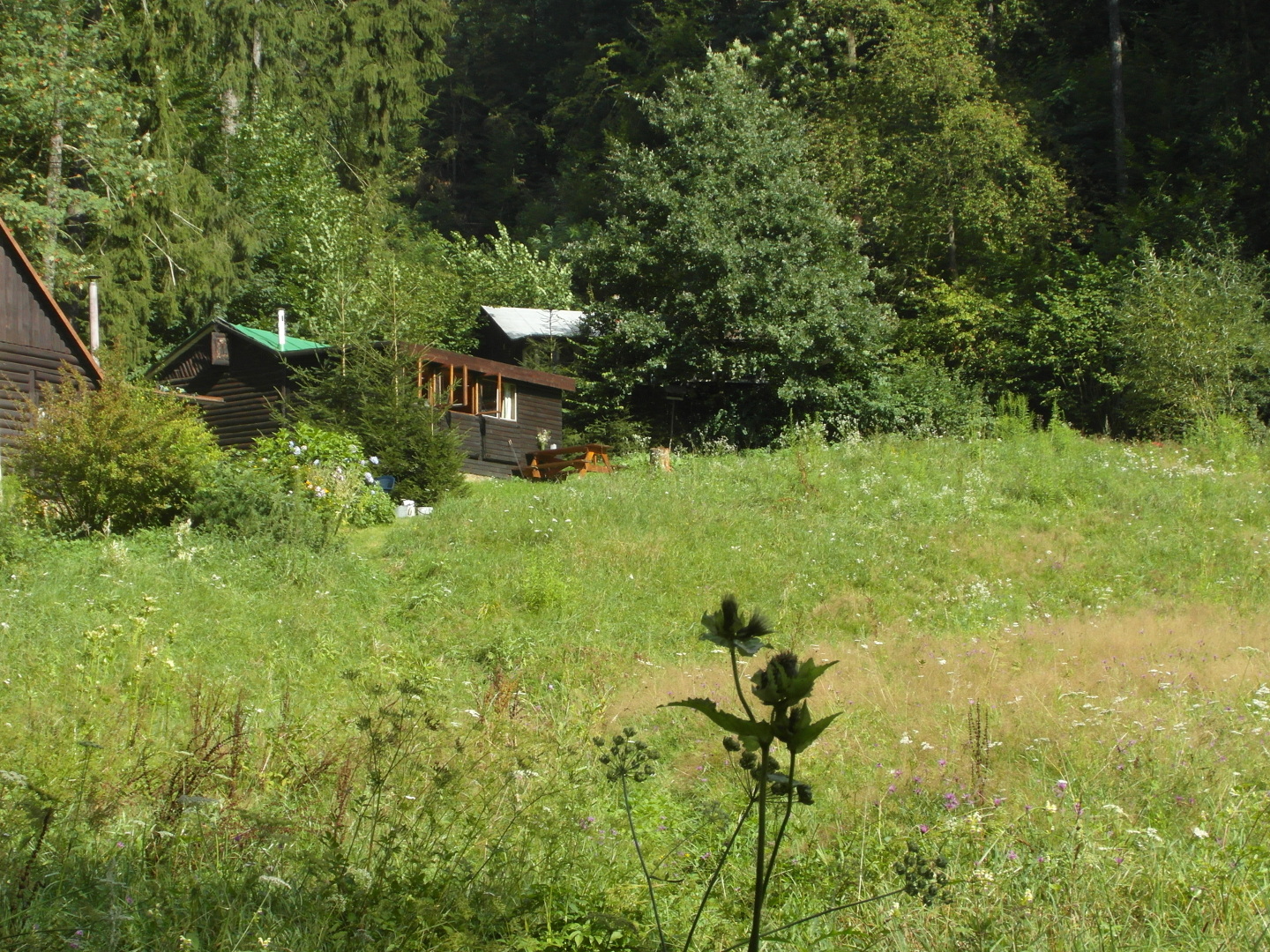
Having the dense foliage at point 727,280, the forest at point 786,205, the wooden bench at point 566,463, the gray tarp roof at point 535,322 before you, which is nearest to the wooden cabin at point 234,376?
the forest at point 786,205

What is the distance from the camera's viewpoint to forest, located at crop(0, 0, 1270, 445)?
2800cm

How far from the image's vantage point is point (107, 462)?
16.0 m

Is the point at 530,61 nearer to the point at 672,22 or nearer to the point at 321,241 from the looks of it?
the point at 672,22

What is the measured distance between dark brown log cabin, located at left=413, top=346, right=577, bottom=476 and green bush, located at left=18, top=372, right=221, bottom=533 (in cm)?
998

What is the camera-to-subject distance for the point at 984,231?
33.6m

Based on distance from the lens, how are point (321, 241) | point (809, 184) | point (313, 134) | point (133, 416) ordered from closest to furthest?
1. point (133, 416)
2. point (809, 184)
3. point (321, 241)
4. point (313, 134)

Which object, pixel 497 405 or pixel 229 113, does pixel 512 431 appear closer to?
pixel 497 405

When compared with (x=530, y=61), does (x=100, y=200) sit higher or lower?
lower

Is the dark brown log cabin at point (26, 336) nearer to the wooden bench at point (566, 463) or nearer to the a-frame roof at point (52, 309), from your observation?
the a-frame roof at point (52, 309)

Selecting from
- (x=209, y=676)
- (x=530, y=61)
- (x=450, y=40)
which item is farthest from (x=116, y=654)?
(x=450, y=40)

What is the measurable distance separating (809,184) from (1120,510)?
17.7 metres

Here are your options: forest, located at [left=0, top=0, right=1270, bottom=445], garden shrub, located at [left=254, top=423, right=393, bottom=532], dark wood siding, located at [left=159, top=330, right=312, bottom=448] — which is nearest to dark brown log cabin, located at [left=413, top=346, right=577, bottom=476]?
forest, located at [left=0, top=0, right=1270, bottom=445]

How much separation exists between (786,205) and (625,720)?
85.9ft

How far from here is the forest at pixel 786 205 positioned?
2800 centimetres
